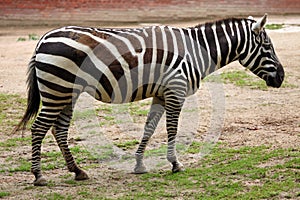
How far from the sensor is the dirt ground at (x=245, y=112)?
8.43 m

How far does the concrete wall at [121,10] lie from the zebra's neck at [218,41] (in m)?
16.3

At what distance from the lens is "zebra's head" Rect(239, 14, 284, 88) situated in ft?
24.5

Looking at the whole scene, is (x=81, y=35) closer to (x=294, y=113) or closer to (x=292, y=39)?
(x=294, y=113)

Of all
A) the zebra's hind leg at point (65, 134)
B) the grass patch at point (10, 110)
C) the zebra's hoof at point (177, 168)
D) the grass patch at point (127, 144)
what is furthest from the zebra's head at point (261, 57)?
Answer: the grass patch at point (10, 110)

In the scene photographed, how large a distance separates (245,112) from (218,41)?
3.15m

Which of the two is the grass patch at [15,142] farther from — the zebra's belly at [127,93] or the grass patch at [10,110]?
the zebra's belly at [127,93]

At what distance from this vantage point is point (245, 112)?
33.7 feet

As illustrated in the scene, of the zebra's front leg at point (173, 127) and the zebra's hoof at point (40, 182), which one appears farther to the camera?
the zebra's front leg at point (173, 127)

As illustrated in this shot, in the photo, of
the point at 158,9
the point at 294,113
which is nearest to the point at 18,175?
the point at 294,113

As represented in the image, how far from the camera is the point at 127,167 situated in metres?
7.53

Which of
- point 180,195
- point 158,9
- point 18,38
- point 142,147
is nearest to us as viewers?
point 180,195

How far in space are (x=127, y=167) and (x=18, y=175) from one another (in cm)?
133

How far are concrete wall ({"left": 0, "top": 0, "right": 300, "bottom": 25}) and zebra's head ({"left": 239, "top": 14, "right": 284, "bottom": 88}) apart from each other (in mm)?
16309

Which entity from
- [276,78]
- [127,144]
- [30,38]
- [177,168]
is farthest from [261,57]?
[30,38]
